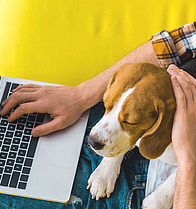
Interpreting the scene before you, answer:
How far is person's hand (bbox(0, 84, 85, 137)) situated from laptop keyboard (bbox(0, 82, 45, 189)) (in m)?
0.04

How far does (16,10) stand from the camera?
1643mm

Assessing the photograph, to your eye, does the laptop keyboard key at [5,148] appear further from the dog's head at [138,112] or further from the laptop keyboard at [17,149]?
the dog's head at [138,112]

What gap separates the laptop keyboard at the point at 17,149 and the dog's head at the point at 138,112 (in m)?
0.40

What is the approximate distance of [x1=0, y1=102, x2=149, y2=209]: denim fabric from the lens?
1.22 m

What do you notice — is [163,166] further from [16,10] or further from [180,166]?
[16,10]

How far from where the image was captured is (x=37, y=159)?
3.98 feet

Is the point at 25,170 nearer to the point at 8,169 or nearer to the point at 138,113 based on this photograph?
the point at 8,169

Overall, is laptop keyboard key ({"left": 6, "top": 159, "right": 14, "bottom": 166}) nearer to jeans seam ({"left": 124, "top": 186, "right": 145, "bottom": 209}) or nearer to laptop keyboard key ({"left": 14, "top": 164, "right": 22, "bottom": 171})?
laptop keyboard key ({"left": 14, "top": 164, "right": 22, "bottom": 171})

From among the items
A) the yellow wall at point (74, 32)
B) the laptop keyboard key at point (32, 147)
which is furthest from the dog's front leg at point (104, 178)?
the yellow wall at point (74, 32)

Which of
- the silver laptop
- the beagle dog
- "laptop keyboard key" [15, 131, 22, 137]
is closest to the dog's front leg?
the silver laptop

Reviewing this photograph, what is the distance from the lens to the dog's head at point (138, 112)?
0.92 meters

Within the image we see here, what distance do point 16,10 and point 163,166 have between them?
1407 millimetres

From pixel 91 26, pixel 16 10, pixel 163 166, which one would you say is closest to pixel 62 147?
pixel 163 166

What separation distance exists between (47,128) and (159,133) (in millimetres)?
589
